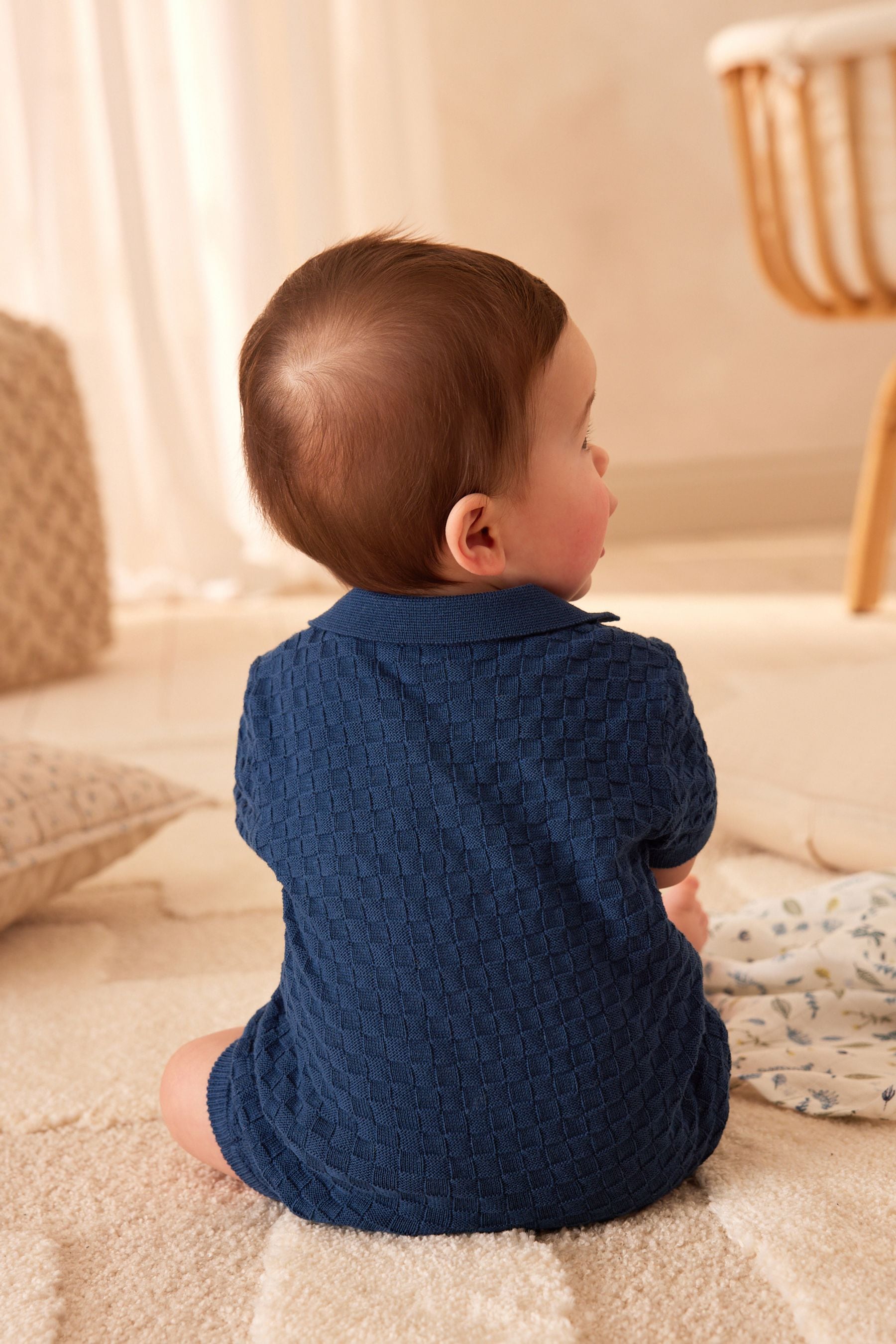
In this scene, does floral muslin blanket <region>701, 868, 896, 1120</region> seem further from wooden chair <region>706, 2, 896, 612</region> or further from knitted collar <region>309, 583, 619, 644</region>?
wooden chair <region>706, 2, 896, 612</region>

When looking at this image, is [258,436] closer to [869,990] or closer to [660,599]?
[869,990]

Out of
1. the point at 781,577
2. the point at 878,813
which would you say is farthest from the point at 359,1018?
the point at 781,577

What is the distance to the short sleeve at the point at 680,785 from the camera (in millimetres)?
572

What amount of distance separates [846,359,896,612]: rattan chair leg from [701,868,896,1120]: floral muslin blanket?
1.10 m

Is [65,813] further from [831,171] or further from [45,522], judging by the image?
[831,171]

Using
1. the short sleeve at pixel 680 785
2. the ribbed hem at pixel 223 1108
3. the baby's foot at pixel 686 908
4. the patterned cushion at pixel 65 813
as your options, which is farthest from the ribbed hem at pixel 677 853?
the patterned cushion at pixel 65 813

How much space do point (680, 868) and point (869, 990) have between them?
0.66 feet

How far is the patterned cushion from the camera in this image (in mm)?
914

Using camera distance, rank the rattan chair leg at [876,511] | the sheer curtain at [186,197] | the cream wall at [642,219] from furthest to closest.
Answer: 1. the cream wall at [642,219]
2. the sheer curtain at [186,197]
3. the rattan chair leg at [876,511]

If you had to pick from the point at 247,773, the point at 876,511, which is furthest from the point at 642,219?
the point at 247,773

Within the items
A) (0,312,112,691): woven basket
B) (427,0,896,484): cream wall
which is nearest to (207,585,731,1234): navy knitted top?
(0,312,112,691): woven basket

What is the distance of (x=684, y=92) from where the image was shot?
2604 mm

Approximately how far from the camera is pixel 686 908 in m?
0.73

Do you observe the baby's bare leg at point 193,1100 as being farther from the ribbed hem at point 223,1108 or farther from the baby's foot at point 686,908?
the baby's foot at point 686,908
